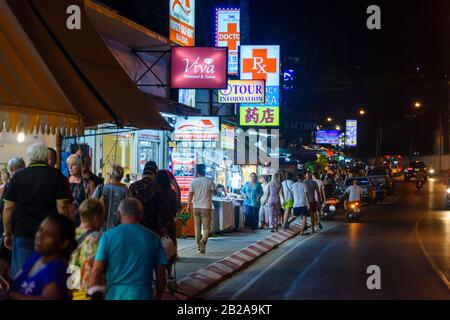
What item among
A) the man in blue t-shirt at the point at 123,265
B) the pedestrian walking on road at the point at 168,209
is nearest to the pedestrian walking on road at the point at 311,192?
the pedestrian walking on road at the point at 168,209

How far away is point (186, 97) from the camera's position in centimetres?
2556

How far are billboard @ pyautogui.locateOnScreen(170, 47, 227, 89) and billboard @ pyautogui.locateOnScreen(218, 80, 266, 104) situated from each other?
21.8 ft

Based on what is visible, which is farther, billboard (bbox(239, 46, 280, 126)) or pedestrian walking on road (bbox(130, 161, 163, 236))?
billboard (bbox(239, 46, 280, 126))

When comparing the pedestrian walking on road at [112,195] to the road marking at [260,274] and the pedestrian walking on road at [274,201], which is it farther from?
the pedestrian walking on road at [274,201]

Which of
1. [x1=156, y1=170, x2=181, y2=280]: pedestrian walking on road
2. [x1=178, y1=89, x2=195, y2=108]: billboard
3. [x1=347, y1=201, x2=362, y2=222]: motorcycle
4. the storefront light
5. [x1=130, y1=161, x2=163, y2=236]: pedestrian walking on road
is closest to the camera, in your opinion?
[x1=130, y1=161, x2=163, y2=236]: pedestrian walking on road

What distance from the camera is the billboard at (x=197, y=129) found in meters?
20.5

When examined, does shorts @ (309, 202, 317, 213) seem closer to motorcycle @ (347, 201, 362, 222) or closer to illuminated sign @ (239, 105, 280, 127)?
motorcycle @ (347, 201, 362, 222)

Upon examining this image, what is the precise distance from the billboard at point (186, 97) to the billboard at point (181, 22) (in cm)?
191

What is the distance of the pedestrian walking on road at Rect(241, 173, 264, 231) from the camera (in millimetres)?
22328

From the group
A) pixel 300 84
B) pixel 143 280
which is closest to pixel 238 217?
pixel 143 280

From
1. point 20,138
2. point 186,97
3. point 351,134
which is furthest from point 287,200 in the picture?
point 351,134

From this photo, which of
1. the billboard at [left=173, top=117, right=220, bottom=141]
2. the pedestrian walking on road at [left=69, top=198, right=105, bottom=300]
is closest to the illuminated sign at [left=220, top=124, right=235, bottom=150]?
the billboard at [left=173, top=117, right=220, bottom=141]
